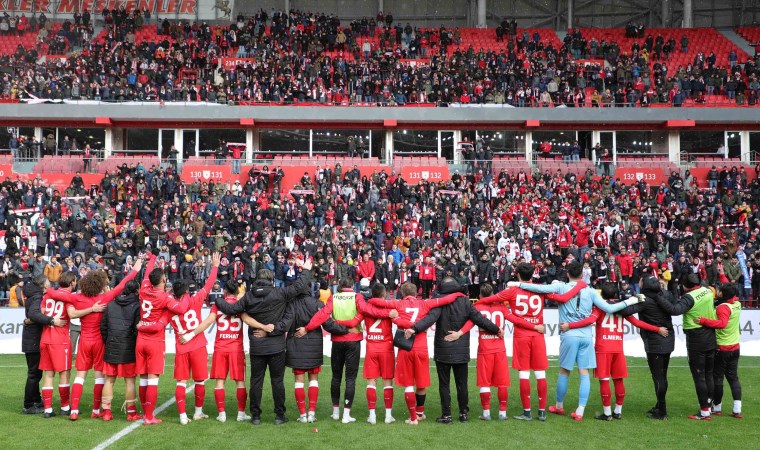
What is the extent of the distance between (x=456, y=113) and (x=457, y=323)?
91.8 feet

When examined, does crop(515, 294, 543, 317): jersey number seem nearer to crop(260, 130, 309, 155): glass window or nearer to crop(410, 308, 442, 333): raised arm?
crop(410, 308, 442, 333): raised arm

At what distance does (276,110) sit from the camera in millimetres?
36500

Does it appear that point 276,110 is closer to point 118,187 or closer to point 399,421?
point 118,187

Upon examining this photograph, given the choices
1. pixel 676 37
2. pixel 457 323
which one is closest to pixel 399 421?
pixel 457 323

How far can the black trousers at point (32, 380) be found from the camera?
10.3 m

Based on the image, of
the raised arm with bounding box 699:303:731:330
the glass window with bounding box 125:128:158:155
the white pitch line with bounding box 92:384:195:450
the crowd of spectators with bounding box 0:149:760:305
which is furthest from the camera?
the glass window with bounding box 125:128:158:155

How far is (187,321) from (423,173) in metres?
24.7

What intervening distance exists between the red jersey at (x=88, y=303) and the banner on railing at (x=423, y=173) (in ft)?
79.4

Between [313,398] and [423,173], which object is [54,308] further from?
[423,173]

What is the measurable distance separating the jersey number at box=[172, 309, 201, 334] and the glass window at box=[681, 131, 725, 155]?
34248 millimetres

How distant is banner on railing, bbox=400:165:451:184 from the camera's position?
110 feet

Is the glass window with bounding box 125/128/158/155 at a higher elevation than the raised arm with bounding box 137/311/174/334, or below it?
higher

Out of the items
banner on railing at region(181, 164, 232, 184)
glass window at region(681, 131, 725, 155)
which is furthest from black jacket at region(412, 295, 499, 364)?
glass window at region(681, 131, 725, 155)

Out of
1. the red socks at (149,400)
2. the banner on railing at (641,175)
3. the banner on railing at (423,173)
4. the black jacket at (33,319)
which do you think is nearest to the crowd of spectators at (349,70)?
the banner on railing at (641,175)
